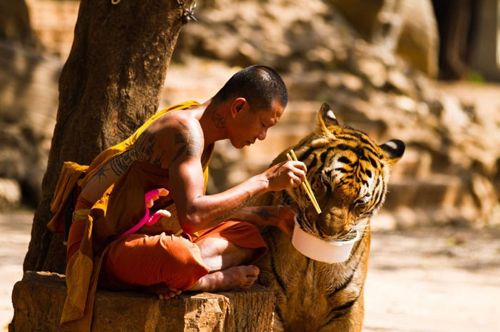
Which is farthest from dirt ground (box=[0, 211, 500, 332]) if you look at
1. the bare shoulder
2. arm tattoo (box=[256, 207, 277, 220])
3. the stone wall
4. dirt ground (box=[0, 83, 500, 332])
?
the bare shoulder

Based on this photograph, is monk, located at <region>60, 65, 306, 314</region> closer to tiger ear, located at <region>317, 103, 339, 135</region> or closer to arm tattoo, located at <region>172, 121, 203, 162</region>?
arm tattoo, located at <region>172, 121, 203, 162</region>

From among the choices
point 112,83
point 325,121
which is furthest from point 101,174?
point 325,121

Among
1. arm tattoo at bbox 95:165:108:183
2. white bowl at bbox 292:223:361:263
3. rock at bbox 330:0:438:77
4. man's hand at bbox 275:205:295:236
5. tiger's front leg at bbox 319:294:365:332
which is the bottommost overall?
tiger's front leg at bbox 319:294:365:332

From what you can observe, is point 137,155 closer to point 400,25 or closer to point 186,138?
point 186,138

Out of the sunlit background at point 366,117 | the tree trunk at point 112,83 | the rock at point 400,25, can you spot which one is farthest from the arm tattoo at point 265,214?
the rock at point 400,25

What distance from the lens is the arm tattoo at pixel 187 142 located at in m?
4.49

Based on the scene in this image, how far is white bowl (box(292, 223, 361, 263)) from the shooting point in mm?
4949

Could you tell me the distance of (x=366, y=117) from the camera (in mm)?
13695

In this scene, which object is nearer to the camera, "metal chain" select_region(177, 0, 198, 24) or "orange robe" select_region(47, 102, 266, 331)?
"orange robe" select_region(47, 102, 266, 331)

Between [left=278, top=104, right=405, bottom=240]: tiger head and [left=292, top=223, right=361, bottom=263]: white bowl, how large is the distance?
0.04 metres

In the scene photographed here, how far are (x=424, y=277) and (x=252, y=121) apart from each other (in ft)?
17.6

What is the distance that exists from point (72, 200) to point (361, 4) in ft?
38.5

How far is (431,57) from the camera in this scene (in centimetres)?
1786

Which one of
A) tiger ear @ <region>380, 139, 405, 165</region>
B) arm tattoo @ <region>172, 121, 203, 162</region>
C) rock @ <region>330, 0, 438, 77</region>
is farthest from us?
rock @ <region>330, 0, 438, 77</region>
